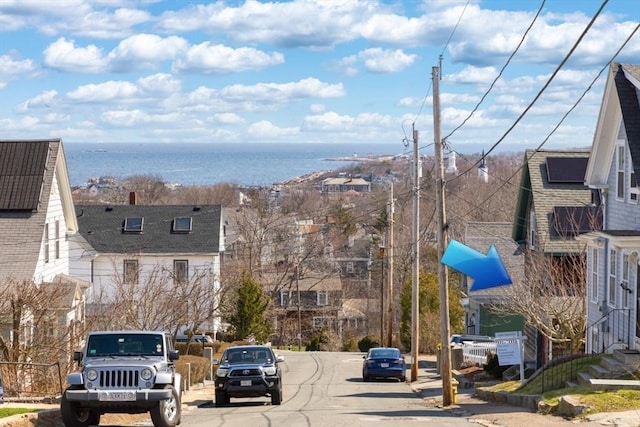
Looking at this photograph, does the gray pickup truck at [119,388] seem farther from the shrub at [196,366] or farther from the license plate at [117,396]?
the shrub at [196,366]

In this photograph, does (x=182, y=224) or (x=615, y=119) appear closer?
(x=615, y=119)

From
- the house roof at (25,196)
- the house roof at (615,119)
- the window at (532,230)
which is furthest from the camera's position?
the window at (532,230)

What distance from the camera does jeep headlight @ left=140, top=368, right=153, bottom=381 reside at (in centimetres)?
1816

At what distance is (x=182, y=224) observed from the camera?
198 feet

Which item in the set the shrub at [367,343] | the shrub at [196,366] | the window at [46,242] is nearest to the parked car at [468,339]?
the shrub at [367,343]

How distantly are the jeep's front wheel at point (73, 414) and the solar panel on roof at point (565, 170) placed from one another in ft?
88.3

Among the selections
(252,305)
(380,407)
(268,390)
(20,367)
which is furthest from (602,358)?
(252,305)

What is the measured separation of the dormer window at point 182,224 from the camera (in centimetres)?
5978

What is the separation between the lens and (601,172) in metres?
29.8

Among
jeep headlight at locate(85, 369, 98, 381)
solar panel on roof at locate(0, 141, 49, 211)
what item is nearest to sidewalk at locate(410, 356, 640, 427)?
jeep headlight at locate(85, 369, 98, 381)

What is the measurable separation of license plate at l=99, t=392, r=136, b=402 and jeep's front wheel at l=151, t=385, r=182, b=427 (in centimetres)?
52

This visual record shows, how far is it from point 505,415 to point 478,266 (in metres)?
6.27

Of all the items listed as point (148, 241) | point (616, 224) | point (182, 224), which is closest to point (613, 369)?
point (616, 224)

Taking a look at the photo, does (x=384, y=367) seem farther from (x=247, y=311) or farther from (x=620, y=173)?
(x=247, y=311)
